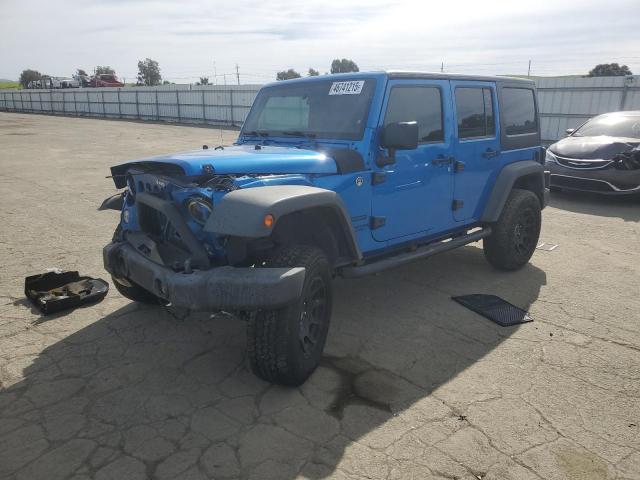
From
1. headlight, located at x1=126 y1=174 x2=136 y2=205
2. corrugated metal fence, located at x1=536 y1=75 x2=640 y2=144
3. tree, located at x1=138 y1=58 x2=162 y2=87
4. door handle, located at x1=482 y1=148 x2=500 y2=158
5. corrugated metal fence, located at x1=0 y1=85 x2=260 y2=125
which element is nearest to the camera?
headlight, located at x1=126 y1=174 x2=136 y2=205

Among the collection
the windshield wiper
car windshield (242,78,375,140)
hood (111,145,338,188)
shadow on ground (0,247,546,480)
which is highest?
car windshield (242,78,375,140)

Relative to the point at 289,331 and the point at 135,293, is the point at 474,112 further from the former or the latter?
the point at 135,293

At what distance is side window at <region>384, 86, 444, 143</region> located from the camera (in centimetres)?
390

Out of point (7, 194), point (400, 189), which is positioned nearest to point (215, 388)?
point (400, 189)

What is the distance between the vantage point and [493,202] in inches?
195

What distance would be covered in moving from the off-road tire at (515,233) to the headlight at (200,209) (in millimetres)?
3271

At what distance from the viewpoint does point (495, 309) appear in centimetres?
438

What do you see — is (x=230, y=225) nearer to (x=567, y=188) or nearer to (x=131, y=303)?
(x=131, y=303)

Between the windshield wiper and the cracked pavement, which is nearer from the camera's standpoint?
the cracked pavement

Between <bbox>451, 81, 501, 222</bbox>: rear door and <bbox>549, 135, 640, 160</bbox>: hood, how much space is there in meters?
4.79

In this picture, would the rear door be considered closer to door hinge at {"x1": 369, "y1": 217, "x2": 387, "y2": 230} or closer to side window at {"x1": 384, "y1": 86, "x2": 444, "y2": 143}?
side window at {"x1": 384, "y1": 86, "x2": 444, "y2": 143}

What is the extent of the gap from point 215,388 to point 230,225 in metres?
1.16

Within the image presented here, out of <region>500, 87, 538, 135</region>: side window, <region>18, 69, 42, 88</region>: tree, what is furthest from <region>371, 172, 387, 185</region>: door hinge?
<region>18, 69, 42, 88</region>: tree

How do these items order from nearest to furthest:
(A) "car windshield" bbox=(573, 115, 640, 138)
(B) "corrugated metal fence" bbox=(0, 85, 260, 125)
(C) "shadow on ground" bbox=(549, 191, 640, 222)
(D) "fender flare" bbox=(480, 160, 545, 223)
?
(D) "fender flare" bbox=(480, 160, 545, 223), (C) "shadow on ground" bbox=(549, 191, 640, 222), (A) "car windshield" bbox=(573, 115, 640, 138), (B) "corrugated metal fence" bbox=(0, 85, 260, 125)
